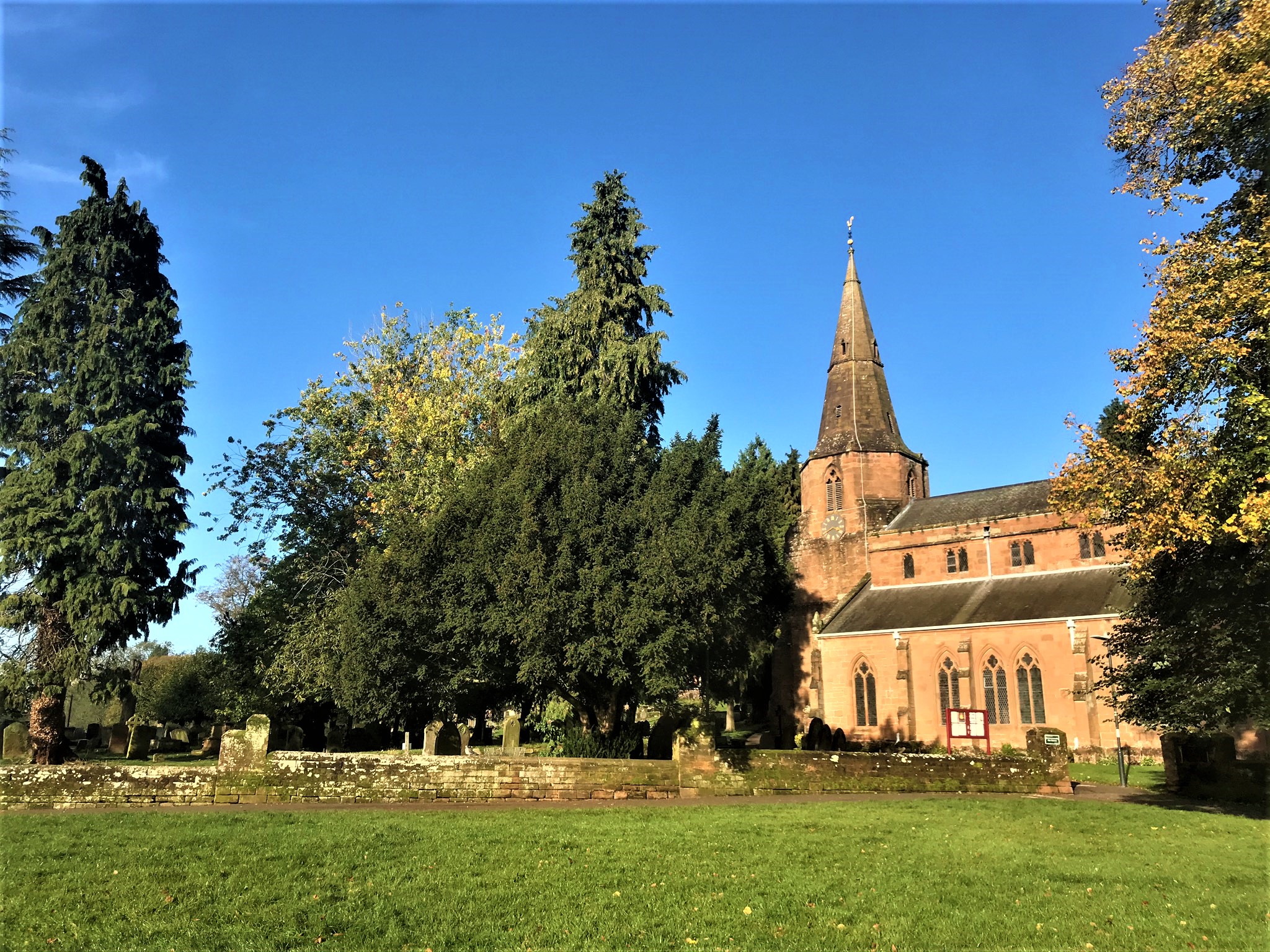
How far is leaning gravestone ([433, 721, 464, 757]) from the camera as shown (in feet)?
62.7

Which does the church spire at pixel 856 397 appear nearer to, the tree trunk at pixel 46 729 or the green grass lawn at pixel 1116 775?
the green grass lawn at pixel 1116 775

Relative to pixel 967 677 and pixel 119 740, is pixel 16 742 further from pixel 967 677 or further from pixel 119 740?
pixel 967 677

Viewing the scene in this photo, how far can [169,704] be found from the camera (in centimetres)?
4316

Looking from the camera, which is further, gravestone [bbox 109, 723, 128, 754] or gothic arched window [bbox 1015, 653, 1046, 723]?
gothic arched window [bbox 1015, 653, 1046, 723]

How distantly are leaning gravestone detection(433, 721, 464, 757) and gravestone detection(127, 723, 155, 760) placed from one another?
53.4 feet

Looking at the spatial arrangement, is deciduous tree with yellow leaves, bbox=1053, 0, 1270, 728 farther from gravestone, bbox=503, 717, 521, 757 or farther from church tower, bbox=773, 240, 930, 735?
church tower, bbox=773, 240, 930, 735

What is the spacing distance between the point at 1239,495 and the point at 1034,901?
283 inches

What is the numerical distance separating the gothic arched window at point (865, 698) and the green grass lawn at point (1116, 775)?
36.5 feet

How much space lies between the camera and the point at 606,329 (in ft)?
85.5

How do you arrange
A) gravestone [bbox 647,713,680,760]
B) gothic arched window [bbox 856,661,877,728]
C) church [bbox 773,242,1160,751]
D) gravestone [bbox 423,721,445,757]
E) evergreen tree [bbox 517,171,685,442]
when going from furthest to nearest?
gothic arched window [bbox 856,661,877,728] → church [bbox 773,242,1160,751] → evergreen tree [bbox 517,171,685,442] → gravestone [bbox 647,713,680,760] → gravestone [bbox 423,721,445,757]

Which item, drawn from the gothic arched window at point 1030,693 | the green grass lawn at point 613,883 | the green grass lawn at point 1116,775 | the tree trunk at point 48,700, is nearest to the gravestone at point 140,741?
the tree trunk at point 48,700

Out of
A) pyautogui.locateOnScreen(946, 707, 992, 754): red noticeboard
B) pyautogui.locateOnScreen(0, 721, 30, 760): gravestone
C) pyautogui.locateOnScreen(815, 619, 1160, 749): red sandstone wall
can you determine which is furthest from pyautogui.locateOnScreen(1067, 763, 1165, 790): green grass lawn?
pyautogui.locateOnScreen(0, 721, 30, 760): gravestone

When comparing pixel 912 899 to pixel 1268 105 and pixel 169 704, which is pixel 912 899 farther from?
pixel 169 704

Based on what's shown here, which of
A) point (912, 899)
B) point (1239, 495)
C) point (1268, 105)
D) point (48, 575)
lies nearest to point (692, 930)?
point (912, 899)
